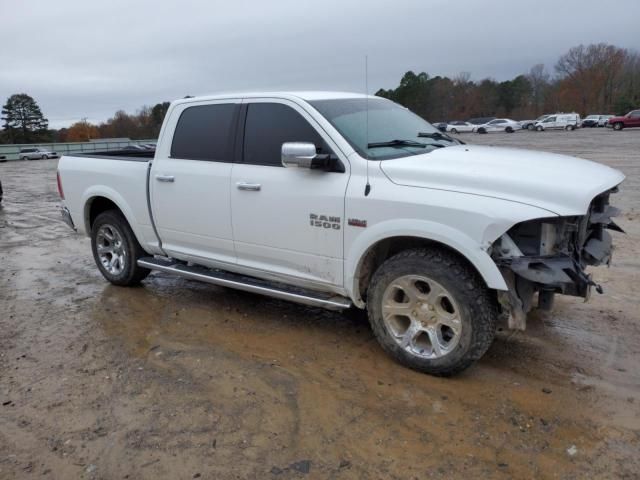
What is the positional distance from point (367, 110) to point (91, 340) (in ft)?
10.4

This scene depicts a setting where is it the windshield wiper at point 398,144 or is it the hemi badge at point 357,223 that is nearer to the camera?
the hemi badge at point 357,223

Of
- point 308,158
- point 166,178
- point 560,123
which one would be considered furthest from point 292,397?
→ point 560,123

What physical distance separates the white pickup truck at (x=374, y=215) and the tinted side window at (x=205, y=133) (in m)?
0.01

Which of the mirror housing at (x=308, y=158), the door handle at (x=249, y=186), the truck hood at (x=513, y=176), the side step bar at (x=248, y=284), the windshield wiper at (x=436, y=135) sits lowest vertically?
the side step bar at (x=248, y=284)

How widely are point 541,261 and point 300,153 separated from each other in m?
1.83

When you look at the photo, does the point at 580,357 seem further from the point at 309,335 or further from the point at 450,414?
the point at 309,335

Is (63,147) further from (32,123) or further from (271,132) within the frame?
(271,132)

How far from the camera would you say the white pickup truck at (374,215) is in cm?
354

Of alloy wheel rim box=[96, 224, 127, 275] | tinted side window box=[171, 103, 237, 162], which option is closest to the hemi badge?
tinted side window box=[171, 103, 237, 162]

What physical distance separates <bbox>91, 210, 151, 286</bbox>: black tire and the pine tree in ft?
295

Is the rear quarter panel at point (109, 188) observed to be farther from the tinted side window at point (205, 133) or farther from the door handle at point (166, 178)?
the tinted side window at point (205, 133)

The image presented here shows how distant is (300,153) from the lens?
159 inches

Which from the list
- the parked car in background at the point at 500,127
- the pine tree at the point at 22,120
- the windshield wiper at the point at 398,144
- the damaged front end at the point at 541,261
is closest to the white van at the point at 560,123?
the parked car in background at the point at 500,127

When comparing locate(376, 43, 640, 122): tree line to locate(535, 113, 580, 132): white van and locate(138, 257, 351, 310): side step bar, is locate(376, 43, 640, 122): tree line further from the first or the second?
locate(138, 257, 351, 310): side step bar
